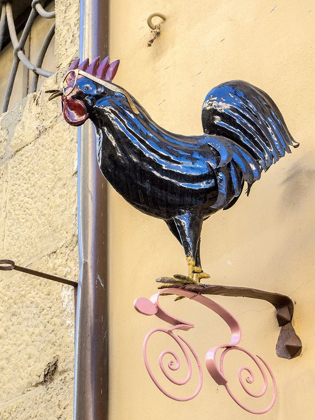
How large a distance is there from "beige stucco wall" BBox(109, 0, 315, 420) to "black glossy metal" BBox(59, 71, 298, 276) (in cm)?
18

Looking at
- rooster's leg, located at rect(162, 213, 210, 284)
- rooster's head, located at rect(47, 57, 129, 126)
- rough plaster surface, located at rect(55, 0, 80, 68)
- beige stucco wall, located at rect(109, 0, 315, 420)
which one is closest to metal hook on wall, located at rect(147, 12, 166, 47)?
beige stucco wall, located at rect(109, 0, 315, 420)

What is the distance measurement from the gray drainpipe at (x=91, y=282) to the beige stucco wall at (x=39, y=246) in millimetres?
77

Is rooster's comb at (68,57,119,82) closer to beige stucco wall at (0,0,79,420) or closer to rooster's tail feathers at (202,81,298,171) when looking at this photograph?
rooster's tail feathers at (202,81,298,171)

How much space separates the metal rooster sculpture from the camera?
64.9 inches

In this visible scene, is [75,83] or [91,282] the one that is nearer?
[75,83]

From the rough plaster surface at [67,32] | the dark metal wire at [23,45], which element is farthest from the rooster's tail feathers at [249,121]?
the dark metal wire at [23,45]

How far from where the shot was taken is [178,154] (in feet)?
5.45

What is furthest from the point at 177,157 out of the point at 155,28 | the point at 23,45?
the point at 23,45

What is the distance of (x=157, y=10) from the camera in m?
2.42

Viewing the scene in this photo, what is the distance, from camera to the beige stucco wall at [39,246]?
2268mm

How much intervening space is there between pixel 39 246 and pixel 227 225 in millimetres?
704

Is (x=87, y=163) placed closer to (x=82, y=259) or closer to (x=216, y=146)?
(x=82, y=259)

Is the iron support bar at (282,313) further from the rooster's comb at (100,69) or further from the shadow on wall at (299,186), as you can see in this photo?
the rooster's comb at (100,69)

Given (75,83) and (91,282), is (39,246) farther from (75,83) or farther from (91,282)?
(75,83)
